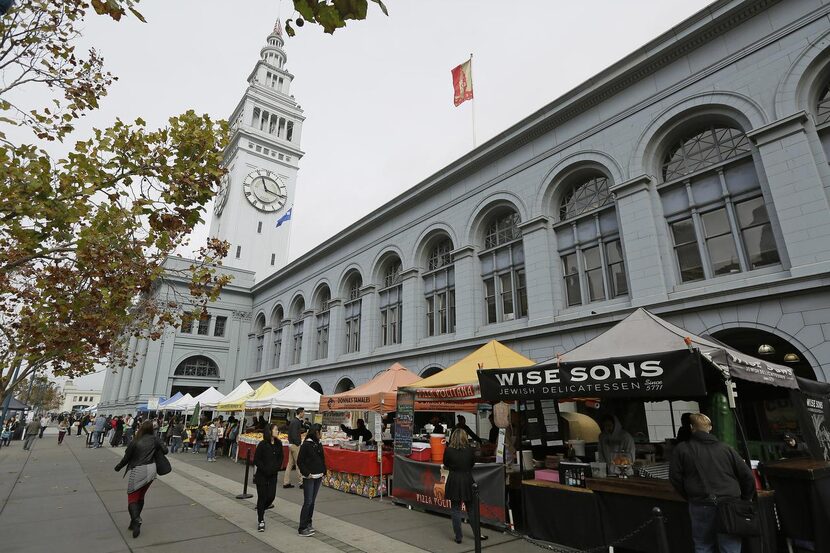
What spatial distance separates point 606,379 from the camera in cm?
714

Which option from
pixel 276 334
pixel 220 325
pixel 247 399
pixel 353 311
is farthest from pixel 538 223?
pixel 220 325

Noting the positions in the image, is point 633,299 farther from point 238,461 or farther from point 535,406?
point 238,461

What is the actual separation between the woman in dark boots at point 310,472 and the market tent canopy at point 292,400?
9.93 metres

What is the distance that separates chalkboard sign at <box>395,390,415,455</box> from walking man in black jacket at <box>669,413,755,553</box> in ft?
22.7

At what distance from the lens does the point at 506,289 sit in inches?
779

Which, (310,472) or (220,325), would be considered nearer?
(310,472)

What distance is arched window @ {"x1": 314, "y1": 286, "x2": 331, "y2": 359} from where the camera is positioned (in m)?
32.5

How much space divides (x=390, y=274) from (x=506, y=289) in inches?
386

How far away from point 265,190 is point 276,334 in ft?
86.0

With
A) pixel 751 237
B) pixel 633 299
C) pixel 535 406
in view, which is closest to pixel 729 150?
pixel 751 237

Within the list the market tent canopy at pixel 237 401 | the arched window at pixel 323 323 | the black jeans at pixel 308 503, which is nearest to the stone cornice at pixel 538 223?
the black jeans at pixel 308 503

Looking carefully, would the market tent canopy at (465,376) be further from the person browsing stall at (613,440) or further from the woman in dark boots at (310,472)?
the woman in dark boots at (310,472)

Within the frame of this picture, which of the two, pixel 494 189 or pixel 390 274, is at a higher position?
pixel 494 189

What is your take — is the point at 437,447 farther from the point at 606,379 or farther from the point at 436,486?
the point at 606,379
